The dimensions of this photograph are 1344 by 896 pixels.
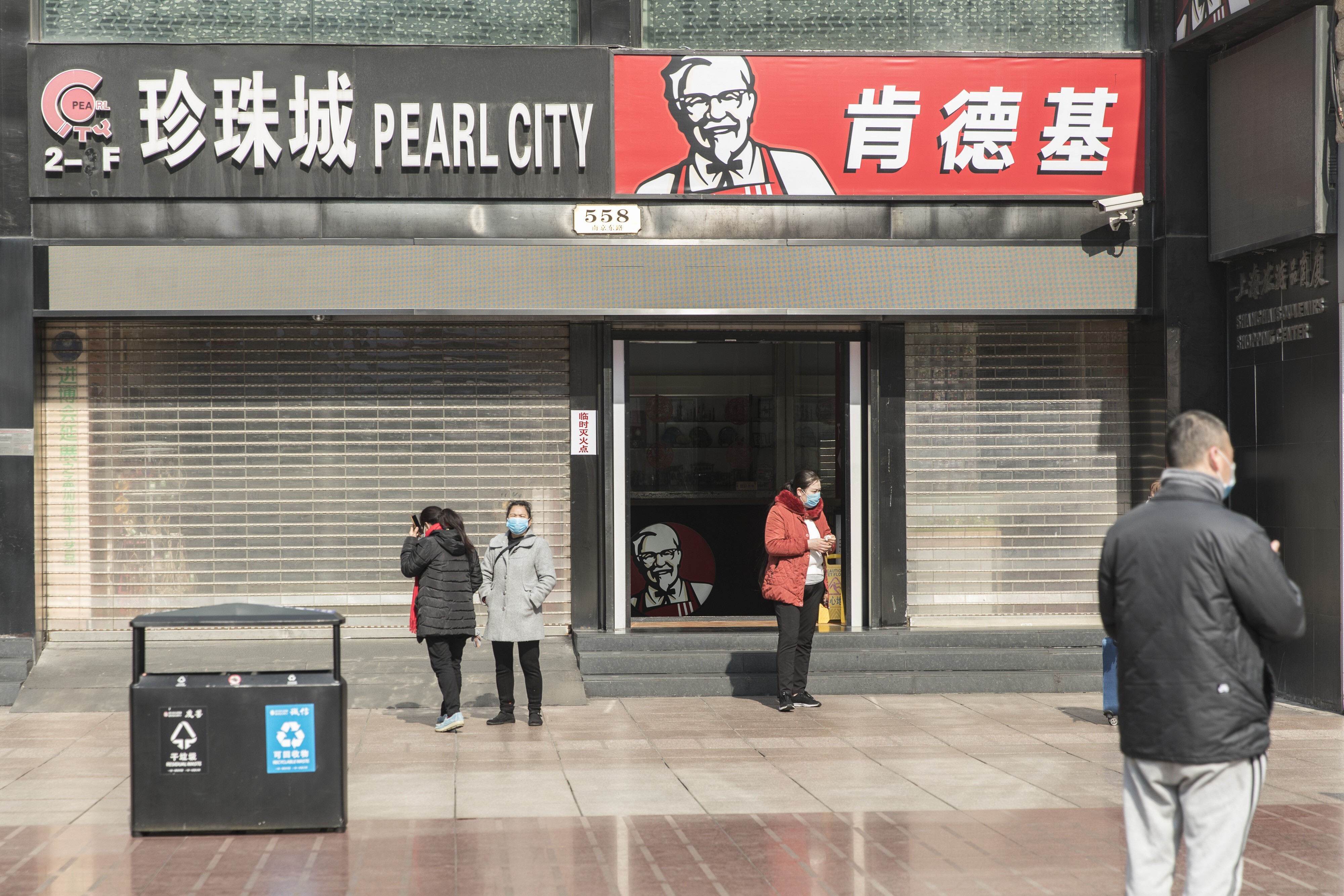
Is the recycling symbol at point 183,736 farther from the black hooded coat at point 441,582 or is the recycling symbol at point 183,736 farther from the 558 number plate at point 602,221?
the 558 number plate at point 602,221

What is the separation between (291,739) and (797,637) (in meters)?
4.84

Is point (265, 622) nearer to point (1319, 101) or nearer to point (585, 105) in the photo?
point (585, 105)

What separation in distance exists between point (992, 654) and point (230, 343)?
7395 mm

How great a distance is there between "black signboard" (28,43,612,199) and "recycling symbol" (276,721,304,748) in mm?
6045

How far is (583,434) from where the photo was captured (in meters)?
11.9

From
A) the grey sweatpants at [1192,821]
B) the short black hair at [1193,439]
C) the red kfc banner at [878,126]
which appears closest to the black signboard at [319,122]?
the red kfc banner at [878,126]

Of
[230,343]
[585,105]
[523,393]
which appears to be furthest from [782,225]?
[230,343]

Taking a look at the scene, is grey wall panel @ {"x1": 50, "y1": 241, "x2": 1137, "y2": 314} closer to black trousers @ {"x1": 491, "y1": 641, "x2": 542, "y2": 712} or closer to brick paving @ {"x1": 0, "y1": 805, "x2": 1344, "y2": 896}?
black trousers @ {"x1": 491, "y1": 641, "x2": 542, "y2": 712}

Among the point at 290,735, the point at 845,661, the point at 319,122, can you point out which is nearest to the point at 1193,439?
the point at 290,735

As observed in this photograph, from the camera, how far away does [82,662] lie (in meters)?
11.2

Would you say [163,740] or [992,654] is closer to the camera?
[163,740]

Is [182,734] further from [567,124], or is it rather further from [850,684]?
[567,124]

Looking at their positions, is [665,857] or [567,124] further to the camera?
[567,124]

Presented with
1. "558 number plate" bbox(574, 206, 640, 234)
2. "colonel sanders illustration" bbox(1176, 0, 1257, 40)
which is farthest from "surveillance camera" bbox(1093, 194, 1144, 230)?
"558 number plate" bbox(574, 206, 640, 234)
